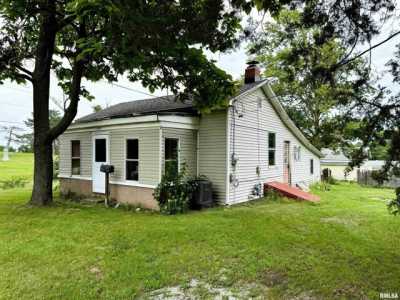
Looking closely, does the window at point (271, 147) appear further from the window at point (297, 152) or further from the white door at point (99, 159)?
the white door at point (99, 159)

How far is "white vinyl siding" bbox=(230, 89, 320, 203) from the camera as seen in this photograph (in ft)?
31.2

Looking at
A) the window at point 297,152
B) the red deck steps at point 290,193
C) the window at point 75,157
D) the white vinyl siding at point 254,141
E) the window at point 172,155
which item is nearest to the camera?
the window at point 172,155

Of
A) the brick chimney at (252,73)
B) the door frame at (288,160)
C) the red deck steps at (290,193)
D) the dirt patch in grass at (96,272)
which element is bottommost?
the dirt patch in grass at (96,272)

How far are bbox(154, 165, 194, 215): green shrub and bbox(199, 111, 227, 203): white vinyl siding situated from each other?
1.25m

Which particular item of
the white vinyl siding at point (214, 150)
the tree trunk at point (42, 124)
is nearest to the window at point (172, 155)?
the white vinyl siding at point (214, 150)

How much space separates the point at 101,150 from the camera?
32.2 feet

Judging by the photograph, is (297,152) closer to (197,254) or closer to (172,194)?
(172,194)

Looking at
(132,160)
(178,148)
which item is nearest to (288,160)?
(178,148)

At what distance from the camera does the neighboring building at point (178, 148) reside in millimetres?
8320

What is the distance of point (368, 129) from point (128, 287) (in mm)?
3605

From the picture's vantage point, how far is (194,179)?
347 inches

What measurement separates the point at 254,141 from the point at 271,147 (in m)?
1.69

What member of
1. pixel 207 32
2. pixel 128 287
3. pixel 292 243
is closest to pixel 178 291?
pixel 128 287

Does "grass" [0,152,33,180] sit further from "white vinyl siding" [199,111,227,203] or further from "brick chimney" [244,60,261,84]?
"brick chimney" [244,60,261,84]
